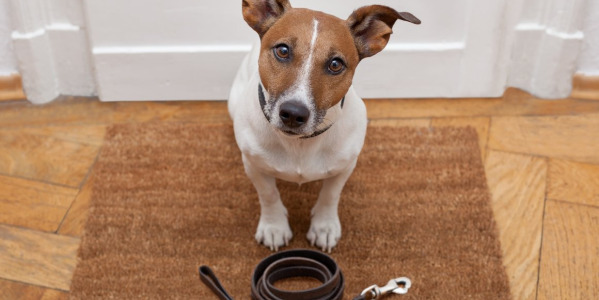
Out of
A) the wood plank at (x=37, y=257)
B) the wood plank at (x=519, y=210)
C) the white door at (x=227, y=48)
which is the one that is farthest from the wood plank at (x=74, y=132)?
the wood plank at (x=519, y=210)

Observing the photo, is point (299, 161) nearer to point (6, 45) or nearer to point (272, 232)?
point (272, 232)

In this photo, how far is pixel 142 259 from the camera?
1921 mm

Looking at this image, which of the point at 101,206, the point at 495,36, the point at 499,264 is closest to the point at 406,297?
the point at 499,264

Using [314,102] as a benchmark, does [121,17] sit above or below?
below

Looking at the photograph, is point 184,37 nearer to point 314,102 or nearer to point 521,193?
point 314,102

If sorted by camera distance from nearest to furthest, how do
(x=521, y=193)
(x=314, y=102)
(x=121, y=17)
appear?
(x=314, y=102) → (x=521, y=193) → (x=121, y=17)

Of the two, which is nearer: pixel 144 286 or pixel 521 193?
pixel 144 286

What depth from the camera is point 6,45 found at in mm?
2451

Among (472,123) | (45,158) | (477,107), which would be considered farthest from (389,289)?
(45,158)

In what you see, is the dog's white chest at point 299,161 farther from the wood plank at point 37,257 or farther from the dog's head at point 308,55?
the wood plank at point 37,257

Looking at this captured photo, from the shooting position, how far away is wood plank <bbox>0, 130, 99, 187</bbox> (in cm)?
223

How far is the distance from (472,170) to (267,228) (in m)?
0.72

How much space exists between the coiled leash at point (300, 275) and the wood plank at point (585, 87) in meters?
1.21

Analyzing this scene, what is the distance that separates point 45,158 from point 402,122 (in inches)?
49.0
